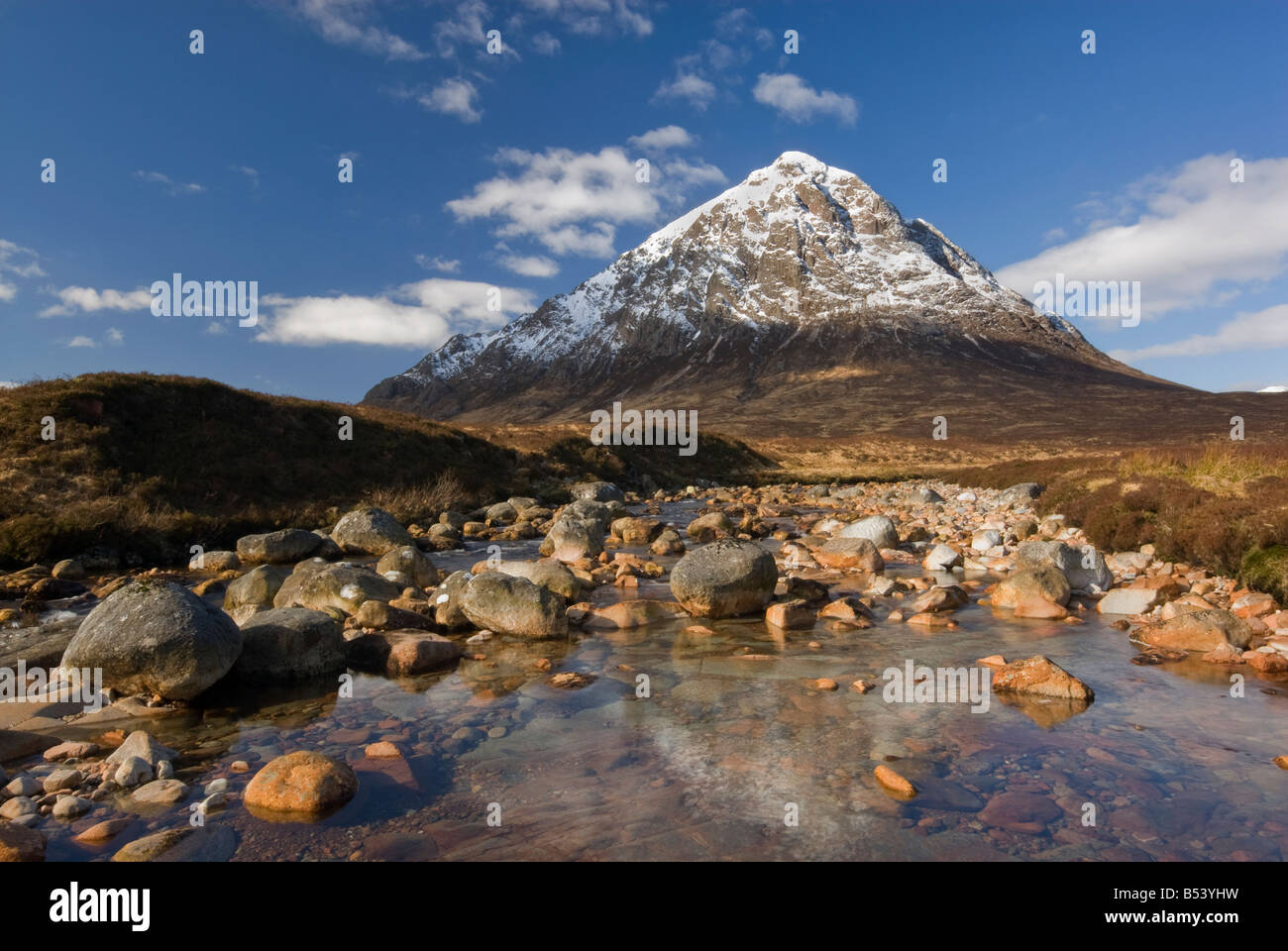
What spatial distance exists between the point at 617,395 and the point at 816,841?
194m

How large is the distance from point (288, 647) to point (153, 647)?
5.35 feet

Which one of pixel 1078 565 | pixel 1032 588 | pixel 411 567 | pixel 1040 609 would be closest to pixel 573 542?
pixel 411 567

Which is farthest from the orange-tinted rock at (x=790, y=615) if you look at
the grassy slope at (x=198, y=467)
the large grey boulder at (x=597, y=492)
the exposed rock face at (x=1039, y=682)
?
the large grey boulder at (x=597, y=492)

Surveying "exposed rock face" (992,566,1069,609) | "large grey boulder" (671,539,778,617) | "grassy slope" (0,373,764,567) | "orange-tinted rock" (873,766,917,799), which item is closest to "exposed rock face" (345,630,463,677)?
"large grey boulder" (671,539,778,617)

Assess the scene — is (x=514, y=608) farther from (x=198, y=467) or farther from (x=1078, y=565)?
(x=198, y=467)

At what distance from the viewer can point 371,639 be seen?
10.5m

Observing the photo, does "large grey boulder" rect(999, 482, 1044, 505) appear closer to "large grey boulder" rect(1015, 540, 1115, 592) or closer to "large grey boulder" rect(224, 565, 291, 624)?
"large grey boulder" rect(1015, 540, 1115, 592)

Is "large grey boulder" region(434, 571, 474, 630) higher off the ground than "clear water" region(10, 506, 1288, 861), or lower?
higher

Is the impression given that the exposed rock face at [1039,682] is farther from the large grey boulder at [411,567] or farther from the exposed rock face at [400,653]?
the large grey boulder at [411,567]

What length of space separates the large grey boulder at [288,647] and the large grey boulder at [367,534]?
34.8ft

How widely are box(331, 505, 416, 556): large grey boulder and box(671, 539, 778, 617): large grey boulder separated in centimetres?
1092

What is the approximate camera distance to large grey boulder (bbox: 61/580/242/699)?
27.6 feet
